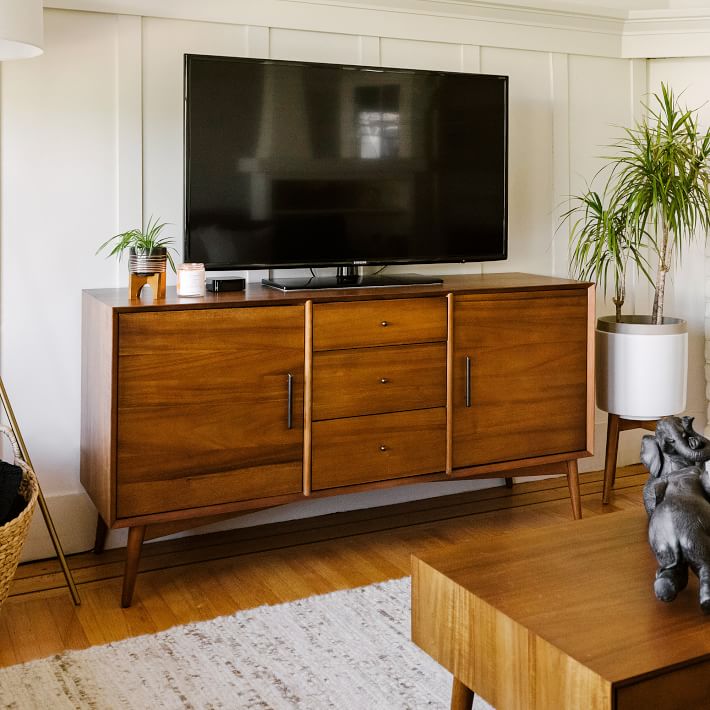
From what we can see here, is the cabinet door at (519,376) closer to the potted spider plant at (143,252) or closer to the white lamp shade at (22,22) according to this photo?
the potted spider plant at (143,252)

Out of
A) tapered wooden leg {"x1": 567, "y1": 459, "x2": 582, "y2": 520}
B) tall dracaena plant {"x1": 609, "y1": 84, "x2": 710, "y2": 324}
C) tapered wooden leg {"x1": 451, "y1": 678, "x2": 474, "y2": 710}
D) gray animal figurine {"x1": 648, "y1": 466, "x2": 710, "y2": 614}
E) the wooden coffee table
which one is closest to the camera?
the wooden coffee table

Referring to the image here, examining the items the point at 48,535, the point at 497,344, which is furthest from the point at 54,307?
the point at 497,344

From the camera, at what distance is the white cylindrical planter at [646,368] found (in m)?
3.28

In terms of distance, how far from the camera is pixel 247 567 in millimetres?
2811

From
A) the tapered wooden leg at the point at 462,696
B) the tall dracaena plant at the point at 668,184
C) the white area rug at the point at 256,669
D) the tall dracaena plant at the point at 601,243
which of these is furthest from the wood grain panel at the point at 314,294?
the tapered wooden leg at the point at 462,696

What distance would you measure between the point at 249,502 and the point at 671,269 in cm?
222

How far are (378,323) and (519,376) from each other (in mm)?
553

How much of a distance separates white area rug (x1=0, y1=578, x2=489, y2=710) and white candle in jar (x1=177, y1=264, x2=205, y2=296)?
0.91 m

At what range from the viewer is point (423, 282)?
301 centimetres

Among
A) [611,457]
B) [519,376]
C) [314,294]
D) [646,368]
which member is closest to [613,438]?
[611,457]

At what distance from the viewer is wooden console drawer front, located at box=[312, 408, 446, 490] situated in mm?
2740

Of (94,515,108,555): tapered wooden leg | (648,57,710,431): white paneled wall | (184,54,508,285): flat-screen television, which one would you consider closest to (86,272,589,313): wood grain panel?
(184,54,508,285): flat-screen television

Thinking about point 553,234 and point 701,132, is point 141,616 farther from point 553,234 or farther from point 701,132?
point 701,132

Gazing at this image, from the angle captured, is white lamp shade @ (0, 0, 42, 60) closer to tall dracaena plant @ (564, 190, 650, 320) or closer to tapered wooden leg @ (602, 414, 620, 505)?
tall dracaena plant @ (564, 190, 650, 320)
